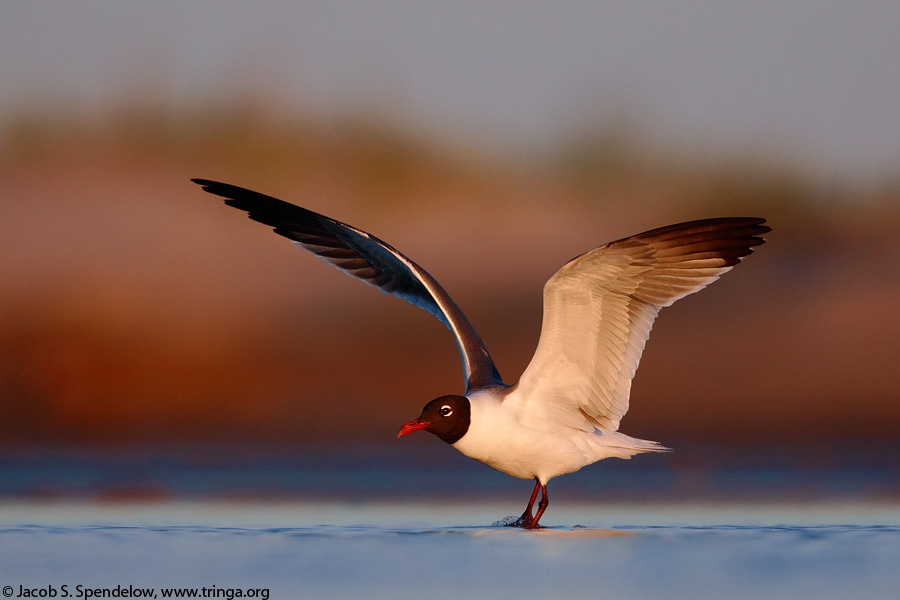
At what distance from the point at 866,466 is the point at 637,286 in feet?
18.0

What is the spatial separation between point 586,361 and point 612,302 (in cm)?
42

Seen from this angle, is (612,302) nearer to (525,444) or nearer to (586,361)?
(586,361)

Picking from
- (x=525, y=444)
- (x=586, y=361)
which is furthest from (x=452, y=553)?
(x=586, y=361)

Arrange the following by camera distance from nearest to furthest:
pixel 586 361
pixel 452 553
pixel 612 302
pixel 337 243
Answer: pixel 452 553, pixel 612 302, pixel 586 361, pixel 337 243

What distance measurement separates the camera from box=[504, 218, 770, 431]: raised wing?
8234mm

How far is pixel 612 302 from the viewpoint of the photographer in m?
8.48

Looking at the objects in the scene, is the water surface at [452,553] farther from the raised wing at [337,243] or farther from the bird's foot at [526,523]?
the raised wing at [337,243]

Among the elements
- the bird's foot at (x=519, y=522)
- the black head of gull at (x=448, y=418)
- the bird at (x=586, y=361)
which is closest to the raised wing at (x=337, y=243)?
the black head of gull at (x=448, y=418)

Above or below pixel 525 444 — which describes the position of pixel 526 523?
below

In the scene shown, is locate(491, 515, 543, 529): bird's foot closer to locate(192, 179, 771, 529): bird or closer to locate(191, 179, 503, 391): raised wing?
locate(192, 179, 771, 529): bird

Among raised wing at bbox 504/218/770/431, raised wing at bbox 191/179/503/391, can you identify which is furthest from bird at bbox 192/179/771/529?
raised wing at bbox 191/179/503/391

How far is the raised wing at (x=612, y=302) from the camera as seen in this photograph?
823 cm

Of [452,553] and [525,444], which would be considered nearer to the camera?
[452,553]

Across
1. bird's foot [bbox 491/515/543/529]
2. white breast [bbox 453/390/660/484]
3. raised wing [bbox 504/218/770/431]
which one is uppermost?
Answer: raised wing [bbox 504/218/770/431]
